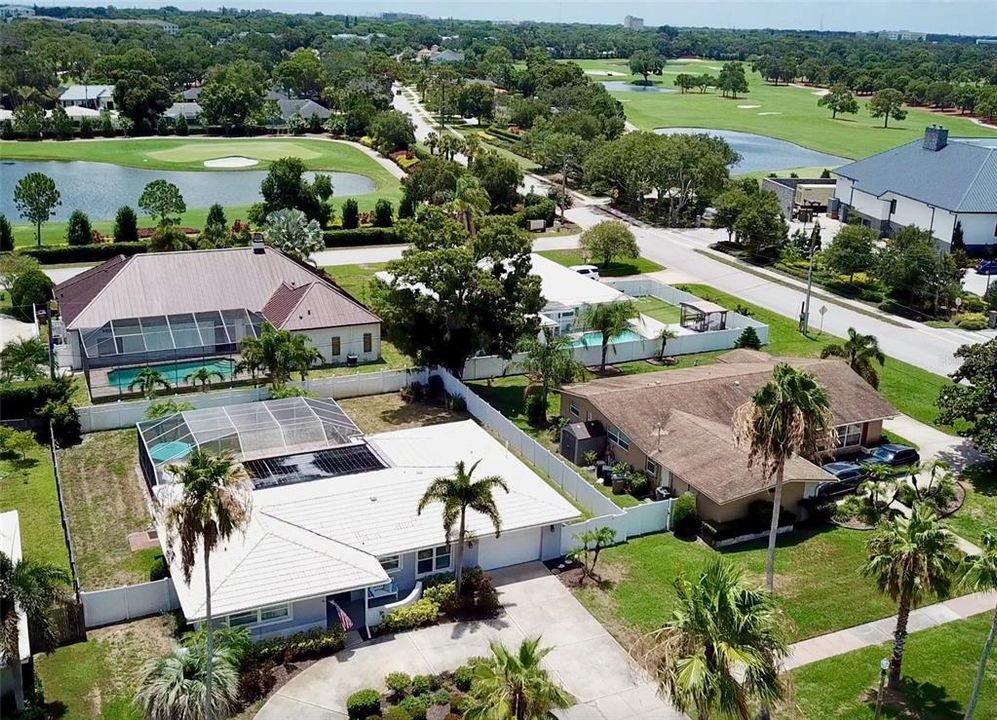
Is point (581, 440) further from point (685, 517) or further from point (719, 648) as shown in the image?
point (719, 648)

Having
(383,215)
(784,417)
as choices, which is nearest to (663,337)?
(784,417)

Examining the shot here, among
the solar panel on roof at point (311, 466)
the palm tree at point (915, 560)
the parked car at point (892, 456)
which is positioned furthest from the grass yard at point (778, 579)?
the solar panel on roof at point (311, 466)

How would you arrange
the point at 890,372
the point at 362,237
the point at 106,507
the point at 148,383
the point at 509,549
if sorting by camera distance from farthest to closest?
the point at 362,237 < the point at 890,372 < the point at 148,383 < the point at 106,507 < the point at 509,549

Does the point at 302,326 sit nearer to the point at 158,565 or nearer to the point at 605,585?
the point at 158,565

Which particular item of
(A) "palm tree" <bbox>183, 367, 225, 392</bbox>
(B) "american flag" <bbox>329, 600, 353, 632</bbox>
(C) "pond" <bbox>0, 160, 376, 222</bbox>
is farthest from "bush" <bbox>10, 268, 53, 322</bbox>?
(B) "american flag" <bbox>329, 600, 353, 632</bbox>

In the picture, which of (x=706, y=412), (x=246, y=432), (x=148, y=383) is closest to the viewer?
(x=246, y=432)

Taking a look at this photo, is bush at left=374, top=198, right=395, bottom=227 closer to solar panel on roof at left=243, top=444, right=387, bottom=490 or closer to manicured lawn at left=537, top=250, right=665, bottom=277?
manicured lawn at left=537, top=250, right=665, bottom=277

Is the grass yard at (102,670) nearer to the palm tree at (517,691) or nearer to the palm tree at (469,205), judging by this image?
the palm tree at (517,691)

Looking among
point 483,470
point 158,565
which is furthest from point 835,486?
point 158,565
